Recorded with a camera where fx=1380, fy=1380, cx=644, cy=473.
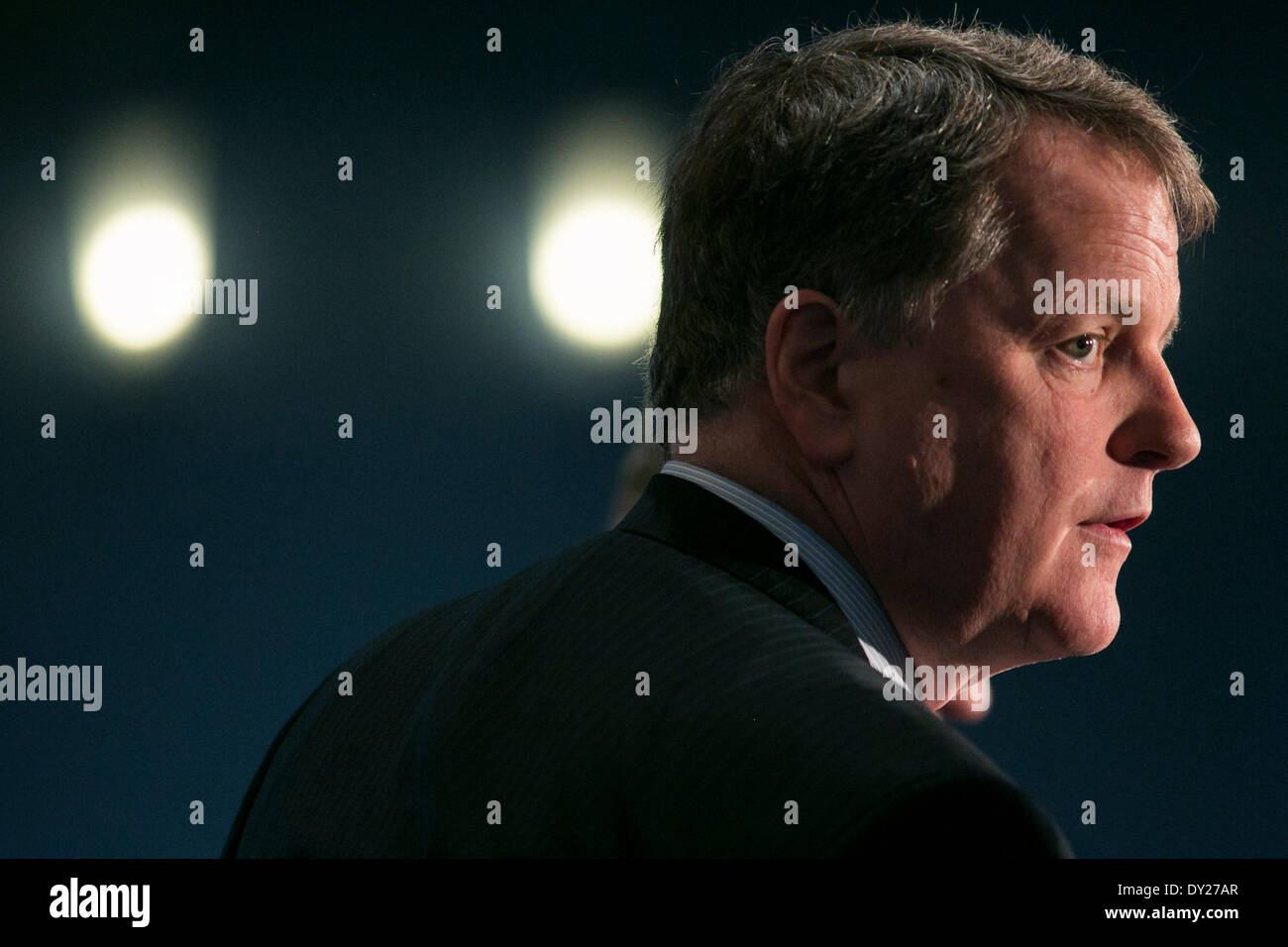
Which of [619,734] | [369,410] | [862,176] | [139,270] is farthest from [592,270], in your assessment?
[619,734]

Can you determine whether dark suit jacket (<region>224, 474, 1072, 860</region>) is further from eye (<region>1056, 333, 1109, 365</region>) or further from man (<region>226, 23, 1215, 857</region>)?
eye (<region>1056, 333, 1109, 365</region>)

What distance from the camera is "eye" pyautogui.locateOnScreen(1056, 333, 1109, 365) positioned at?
791mm

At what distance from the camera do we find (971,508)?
78 centimetres

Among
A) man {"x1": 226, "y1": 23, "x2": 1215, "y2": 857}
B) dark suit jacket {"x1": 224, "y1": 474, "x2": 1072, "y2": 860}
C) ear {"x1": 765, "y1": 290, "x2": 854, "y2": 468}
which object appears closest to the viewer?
dark suit jacket {"x1": 224, "y1": 474, "x2": 1072, "y2": 860}

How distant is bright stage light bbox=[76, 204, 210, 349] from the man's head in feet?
4.79

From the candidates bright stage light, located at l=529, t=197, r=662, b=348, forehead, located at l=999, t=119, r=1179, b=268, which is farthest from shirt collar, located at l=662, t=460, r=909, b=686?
bright stage light, located at l=529, t=197, r=662, b=348

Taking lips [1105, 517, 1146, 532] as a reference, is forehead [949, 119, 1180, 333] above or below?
above

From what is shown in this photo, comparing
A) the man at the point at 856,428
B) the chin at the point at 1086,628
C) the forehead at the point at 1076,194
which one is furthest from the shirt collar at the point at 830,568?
the forehead at the point at 1076,194

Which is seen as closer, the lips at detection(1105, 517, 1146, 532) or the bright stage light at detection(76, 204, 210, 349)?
the lips at detection(1105, 517, 1146, 532)

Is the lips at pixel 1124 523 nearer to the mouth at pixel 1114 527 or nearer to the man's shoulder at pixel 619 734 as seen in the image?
the mouth at pixel 1114 527

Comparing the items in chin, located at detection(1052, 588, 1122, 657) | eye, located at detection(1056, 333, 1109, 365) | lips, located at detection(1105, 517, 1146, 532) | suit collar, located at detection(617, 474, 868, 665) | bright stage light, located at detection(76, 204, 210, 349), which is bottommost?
chin, located at detection(1052, 588, 1122, 657)

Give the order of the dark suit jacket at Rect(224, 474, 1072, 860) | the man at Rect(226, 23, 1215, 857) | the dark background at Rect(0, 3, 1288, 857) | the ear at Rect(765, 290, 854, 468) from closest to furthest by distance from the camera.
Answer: the dark suit jacket at Rect(224, 474, 1072, 860)
the man at Rect(226, 23, 1215, 857)
the ear at Rect(765, 290, 854, 468)
the dark background at Rect(0, 3, 1288, 857)

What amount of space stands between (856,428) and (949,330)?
0.25 feet
